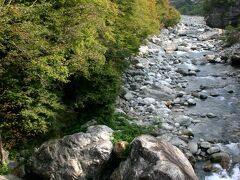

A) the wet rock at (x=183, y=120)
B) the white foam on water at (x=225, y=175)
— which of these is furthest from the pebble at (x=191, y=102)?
the white foam on water at (x=225, y=175)

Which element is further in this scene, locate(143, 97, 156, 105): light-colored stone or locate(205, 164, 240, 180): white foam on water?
locate(143, 97, 156, 105): light-colored stone

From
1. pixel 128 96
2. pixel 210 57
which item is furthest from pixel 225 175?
pixel 210 57

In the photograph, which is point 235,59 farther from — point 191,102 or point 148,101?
point 148,101

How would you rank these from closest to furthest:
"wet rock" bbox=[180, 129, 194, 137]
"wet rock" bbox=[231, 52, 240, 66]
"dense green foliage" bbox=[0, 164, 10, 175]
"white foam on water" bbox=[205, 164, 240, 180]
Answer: "dense green foliage" bbox=[0, 164, 10, 175]
"white foam on water" bbox=[205, 164, 240, 180]
"wet rock" bbox=[180, 129, 194, 137]
"wet rock" bbox=[231, 52, 240, 66]

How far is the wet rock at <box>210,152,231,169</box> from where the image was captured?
11812 mm

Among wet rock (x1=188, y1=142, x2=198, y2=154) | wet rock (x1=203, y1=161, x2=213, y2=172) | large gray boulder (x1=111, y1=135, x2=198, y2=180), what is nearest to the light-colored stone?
wet rock (x1=188, y1=142, x2=198, y2=154)

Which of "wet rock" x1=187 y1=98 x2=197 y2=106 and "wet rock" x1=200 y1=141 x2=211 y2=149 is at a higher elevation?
"wet rock" x1=200 y1=141 x2=211 y2=149

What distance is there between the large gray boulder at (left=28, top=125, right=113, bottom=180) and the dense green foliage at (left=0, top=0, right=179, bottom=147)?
88 cm

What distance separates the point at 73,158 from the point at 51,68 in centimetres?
266

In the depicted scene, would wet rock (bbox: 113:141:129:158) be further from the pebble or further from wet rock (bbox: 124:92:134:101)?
the pebble

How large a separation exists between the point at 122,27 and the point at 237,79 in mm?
8115

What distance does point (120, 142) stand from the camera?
1064 cm

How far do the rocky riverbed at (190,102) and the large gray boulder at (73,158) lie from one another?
3374mm

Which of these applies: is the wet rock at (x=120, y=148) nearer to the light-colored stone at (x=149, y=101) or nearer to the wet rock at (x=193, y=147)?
the wet rock at (x=193, y=147)
